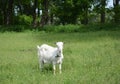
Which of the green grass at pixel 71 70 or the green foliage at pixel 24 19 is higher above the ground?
the green grass at pixel 71 70

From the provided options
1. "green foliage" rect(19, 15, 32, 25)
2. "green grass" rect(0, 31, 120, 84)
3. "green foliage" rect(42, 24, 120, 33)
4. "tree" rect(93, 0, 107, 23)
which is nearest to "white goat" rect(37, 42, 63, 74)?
"green grass" rect(0, 31, 120, 84)

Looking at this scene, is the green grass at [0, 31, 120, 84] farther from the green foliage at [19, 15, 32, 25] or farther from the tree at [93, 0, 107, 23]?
the green foliage at [19, 15, 32, 25]

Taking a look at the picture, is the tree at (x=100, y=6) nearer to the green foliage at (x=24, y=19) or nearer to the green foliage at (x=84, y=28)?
the green foliage at (x=24, y=19)

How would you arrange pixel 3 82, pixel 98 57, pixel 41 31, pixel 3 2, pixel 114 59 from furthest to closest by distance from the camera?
pixel 3 2, pixel 41 31, pixel 98 57, pixel 114 59, pixel 3 82

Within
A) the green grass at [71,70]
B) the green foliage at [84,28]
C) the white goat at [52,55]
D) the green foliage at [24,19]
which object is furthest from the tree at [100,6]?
the white goat at [52,55]

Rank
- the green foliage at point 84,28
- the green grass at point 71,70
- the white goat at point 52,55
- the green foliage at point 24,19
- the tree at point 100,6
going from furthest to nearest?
1. the green foliage at point 24,19
2. the tree at point 100,6
3. the green foliage at point 84,28
4. the white goat at point 52,55
5. the green grass at point 71,70

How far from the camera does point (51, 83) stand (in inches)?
413

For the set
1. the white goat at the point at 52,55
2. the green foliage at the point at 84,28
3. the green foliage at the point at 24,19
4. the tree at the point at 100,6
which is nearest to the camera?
the white goat at the point at 52,55

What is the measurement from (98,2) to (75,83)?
4395 centimetres

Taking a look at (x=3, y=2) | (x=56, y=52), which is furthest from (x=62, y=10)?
(x=56, y=52)

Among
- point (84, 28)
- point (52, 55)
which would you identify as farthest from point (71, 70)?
point (84, 28)

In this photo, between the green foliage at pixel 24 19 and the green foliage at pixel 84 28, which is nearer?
the green foliage at pixel 84 28

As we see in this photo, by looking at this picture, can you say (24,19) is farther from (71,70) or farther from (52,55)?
(52,55)

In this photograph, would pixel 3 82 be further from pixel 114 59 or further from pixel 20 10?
pixel 20 10
